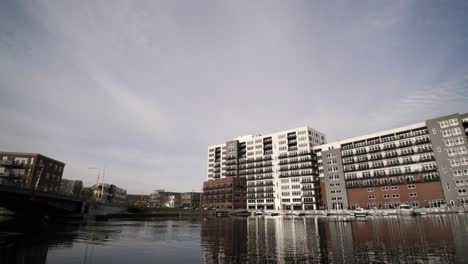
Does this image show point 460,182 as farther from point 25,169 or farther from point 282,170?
point 25,169

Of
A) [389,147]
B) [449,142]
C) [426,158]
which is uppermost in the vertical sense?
[389,147]

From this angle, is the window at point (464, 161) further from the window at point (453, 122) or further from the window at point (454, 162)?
the window at point (453, 122)

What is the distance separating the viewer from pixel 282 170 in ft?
579

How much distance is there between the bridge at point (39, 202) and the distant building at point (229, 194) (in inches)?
3962

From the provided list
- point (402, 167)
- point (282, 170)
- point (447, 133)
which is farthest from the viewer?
point (282, 170)

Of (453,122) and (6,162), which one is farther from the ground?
(453,122)

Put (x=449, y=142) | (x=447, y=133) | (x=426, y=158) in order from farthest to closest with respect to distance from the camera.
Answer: (x=426, y=158), (x=447, y=133), (x=449, y=142)

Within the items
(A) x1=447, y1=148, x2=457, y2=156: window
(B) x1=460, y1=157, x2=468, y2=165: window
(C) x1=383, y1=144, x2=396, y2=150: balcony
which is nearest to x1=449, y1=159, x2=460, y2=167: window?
(B) x1=460, y1=157, x2=468, y2=165: window

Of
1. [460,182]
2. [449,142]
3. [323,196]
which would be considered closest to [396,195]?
[460,182]

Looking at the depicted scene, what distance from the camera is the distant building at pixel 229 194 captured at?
607 feet

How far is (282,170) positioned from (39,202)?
437 feet

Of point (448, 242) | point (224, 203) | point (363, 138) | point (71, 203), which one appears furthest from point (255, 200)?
point (448, 242)

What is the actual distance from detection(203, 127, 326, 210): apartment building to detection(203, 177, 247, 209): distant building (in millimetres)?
4482

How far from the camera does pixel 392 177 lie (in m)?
126
